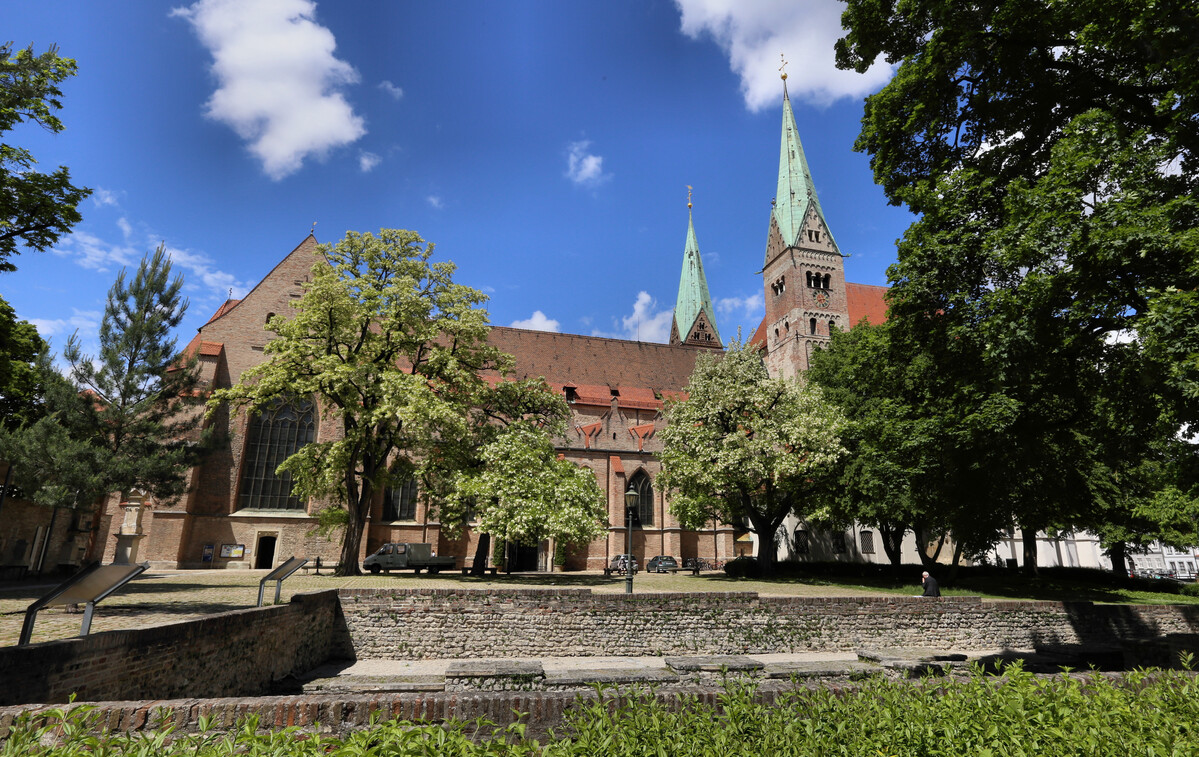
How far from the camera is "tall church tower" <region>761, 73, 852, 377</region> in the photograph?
46406mm

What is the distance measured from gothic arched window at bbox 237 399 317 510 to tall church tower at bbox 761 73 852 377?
31764 millimetres

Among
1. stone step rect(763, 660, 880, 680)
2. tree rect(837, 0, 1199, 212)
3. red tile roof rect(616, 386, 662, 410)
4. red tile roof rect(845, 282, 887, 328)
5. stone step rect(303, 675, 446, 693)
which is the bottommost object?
stone step rect(303, 675, 446, 693)

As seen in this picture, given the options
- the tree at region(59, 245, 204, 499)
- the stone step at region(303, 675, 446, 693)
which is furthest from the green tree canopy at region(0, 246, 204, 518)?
the stone step at region(303, 675, 446, 693)

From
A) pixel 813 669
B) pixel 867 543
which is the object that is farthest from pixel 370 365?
pixel 867 543

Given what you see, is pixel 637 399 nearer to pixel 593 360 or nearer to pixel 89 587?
pixel 593 360

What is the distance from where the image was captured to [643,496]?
131 feet

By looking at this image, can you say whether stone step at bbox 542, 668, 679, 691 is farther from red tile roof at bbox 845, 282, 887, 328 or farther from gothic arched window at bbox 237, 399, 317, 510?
red tile roof at bbox 845, 282, 887, 328

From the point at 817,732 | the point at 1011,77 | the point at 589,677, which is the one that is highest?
the point at 1011,77

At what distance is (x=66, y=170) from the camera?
43.1 feet

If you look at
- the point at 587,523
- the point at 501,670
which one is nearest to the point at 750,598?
the point at 501,670

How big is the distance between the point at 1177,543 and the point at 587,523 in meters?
32.5

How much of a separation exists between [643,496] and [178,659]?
109 ft

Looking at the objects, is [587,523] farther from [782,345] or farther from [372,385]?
[782,345]

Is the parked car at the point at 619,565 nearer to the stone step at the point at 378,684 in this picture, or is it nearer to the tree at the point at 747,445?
the tree at the point at 747,445
